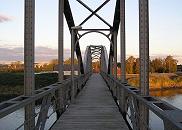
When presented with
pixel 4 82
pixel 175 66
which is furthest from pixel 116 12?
pixel 175 66

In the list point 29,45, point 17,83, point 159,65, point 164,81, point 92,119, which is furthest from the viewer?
point 159,65

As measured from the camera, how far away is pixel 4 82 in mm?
51625

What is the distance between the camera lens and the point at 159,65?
111m

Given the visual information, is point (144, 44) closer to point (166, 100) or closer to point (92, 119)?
point (92, 119)

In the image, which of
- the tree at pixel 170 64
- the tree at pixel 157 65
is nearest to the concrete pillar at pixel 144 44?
the tree at pixel 157 65

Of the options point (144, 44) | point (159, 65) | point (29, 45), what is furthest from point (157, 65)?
point (29, 45)

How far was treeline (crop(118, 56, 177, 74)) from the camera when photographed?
104 meters

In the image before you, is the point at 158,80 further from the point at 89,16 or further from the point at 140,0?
the point at 140,0

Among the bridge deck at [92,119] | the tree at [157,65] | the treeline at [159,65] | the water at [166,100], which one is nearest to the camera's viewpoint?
the bridge deck at [92,119]

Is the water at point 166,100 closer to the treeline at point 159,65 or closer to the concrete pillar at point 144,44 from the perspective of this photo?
the concrete pillar at point 144,44

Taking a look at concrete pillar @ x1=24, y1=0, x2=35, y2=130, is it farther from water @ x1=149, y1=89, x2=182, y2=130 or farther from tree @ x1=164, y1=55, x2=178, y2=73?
tree @ x1=164, y1=55, x2=178, y2=73

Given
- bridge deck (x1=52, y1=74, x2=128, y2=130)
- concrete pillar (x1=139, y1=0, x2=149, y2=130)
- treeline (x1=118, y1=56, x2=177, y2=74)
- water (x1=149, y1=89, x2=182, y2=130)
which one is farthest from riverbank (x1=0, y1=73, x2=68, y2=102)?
treeline (x1=118, y1=56, x2=177, y2=74)

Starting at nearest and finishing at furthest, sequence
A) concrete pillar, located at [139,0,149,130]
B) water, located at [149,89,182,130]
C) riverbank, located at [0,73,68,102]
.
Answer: concrete pillar, located at [139,0,149,130] → water, located at [149,89,182,130] → riverbank, located at [0,73,68,102]

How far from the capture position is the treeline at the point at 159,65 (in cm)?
10356
